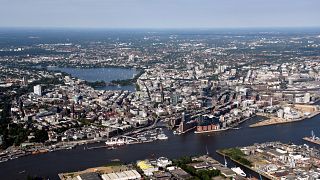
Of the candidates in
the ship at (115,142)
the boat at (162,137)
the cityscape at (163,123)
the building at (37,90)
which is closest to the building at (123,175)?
the cityscape at (163,123)

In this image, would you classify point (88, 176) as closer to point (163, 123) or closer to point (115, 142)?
point (115, 142)

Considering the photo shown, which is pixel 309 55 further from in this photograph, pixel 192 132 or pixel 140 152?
pixel 140 152

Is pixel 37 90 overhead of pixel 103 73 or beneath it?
overhead

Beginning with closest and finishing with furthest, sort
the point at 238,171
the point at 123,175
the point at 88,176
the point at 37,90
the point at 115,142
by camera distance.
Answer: the point at 88,176 < the point at 123,175 < the point at 238,171 < the point at 115,142 < the point at 37,90

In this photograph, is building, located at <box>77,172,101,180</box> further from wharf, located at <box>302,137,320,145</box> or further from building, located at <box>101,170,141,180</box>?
wharf, located at <box>302,137,320,145</box>

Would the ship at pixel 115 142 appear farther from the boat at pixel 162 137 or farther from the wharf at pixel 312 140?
the wharf at pixel 312 140

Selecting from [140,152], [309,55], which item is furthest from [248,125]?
[309,55]

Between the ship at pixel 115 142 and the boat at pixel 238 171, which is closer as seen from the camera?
the boat at pixel 238 171

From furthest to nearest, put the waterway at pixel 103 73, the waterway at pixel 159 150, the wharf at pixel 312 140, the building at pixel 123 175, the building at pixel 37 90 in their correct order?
the waterway at pixel 103 73 → the building at pixel 37 90 → the wharf at pixel 312 140 → the waterway at pixel 159 150 → the building at pixel 123 175

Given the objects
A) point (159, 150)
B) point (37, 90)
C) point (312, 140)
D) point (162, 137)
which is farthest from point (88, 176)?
point (37, 90)
